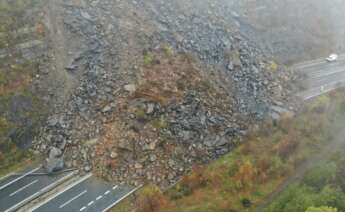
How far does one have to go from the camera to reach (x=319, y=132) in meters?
41.8

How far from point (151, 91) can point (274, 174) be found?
15157 millimetres

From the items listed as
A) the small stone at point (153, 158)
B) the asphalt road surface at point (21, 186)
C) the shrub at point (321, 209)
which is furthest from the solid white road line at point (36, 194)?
the shrub at point (321, 209)

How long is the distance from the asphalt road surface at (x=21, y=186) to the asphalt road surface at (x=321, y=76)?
109ft

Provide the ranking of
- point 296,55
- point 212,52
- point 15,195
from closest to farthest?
point 15,195 → point 212,52 → point 296,55

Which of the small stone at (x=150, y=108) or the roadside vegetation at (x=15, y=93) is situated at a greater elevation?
the roadside vegetation at (x=15, y=93)

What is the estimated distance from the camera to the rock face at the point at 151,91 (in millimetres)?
36281

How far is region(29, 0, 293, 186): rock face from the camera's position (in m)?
36.3

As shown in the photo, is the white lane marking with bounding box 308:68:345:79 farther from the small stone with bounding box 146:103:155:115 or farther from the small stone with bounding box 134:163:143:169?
the small stone with bounding box 134:163:143:169

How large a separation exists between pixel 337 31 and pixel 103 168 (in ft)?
164

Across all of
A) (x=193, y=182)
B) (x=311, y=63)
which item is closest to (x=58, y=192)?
(x=193, y=182)

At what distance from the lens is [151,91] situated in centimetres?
3925

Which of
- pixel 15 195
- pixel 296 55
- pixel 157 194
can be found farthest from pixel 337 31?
pixel 15 195

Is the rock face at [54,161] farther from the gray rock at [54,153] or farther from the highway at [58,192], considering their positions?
the highway at [58,192]

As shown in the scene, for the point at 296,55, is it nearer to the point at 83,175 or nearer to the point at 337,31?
the point at 337,31
